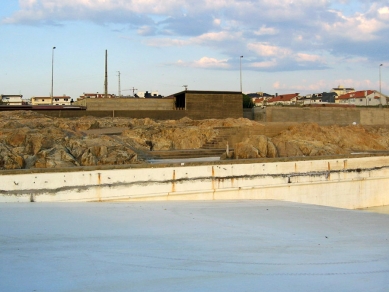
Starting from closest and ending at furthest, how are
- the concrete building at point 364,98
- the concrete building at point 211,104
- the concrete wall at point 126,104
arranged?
the concrete building at point 211,104
the concrete wall at point 126,104
the concrete building at point 364,98

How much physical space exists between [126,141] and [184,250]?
11.9 metres

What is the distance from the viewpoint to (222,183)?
13.2 meters

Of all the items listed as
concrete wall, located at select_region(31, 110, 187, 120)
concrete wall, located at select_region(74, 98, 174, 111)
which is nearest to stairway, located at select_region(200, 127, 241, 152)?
concrete wall, located at select_region(31, 110, 187, 120)

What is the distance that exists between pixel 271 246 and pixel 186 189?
19.4 feet

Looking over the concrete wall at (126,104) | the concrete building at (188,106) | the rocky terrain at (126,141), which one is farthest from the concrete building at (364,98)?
the rocky terrain at (126,141)

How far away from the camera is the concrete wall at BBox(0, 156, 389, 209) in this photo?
11223 mm

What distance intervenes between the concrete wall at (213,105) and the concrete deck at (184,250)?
21.7m

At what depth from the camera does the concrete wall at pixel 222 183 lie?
11.2 meters

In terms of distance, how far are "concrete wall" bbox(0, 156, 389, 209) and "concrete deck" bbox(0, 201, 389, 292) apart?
74 cm

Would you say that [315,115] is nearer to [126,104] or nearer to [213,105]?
[213,105]

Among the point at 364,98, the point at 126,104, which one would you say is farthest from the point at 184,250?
the point at 364,98

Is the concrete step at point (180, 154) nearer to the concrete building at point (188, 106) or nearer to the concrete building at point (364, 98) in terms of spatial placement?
the concrete building at point (188, 106)

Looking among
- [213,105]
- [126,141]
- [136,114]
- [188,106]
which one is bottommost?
[126,141]

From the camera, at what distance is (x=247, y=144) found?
16500mm
